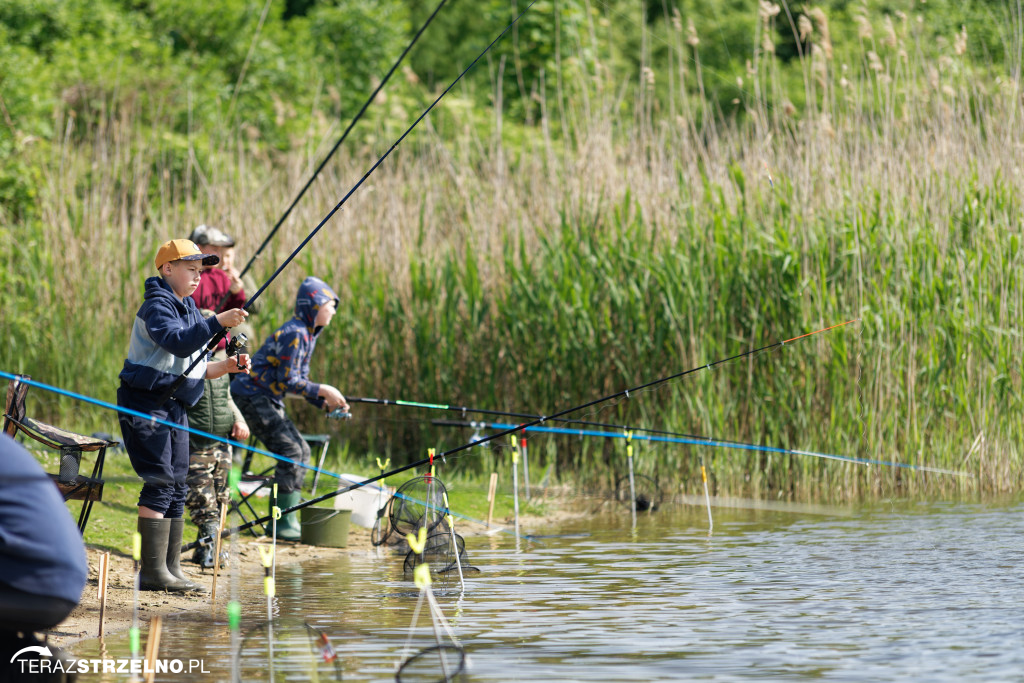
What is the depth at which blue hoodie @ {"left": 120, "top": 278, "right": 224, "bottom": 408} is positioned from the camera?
5750mm

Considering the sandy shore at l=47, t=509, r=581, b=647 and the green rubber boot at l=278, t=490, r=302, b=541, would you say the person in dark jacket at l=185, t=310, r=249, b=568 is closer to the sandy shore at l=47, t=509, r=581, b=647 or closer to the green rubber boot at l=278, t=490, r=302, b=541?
the sandy shore at l=47, t=509, r=581, b=647

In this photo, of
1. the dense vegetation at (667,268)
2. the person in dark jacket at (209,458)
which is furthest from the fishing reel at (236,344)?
the dense vegetation at (667,268)

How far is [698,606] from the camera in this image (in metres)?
5.89

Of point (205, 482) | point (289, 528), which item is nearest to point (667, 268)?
point (289, 528)

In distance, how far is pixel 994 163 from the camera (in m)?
9.85

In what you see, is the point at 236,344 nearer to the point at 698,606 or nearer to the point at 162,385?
the point at 162,385

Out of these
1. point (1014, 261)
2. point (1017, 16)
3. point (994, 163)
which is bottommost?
point (1014, 261)

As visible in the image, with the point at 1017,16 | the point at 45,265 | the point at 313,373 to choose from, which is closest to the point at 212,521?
the point at 313,373

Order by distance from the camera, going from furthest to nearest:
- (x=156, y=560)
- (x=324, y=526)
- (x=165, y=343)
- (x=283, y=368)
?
(x=324, y=526) < (x=283, y=368) < (x=156, y=560) < (x=165, y=343)

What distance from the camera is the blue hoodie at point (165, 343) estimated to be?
575 cm

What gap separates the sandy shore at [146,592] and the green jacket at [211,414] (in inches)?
22.3

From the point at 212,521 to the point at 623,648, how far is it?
262 cm

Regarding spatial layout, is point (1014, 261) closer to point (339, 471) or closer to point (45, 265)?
point (339, 471)

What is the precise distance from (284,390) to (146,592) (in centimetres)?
168
